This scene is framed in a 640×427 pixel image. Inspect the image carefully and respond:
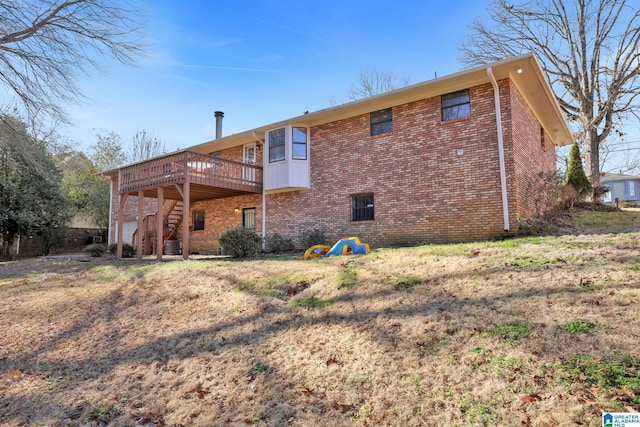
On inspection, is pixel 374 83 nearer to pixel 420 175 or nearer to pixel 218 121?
pixel 218 121

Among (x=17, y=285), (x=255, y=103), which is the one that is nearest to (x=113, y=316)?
(x=17, y=285)

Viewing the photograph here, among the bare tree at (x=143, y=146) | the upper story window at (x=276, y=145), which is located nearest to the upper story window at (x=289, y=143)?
the upper story window at (x=276, y=145)

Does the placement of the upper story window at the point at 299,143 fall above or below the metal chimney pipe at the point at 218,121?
below

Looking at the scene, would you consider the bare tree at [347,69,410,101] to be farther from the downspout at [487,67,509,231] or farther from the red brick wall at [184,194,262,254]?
the downspout at [487,67,509,231]

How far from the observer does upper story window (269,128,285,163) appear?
13750 mm

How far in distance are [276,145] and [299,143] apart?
978 mm

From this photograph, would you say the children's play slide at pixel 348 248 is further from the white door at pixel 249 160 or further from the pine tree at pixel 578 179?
the pine tree at pixel 578 179

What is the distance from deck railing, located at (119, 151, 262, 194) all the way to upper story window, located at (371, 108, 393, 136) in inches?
198

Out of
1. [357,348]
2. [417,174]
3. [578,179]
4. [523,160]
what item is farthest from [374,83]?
[357,348]

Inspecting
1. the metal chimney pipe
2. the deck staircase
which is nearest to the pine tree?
the metal chimney pipe

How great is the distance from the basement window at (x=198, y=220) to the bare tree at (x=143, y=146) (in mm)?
17454

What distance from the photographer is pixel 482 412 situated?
2684 mm

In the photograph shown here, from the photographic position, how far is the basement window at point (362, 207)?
39.7 feet

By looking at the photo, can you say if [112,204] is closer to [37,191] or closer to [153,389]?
[37,191]
